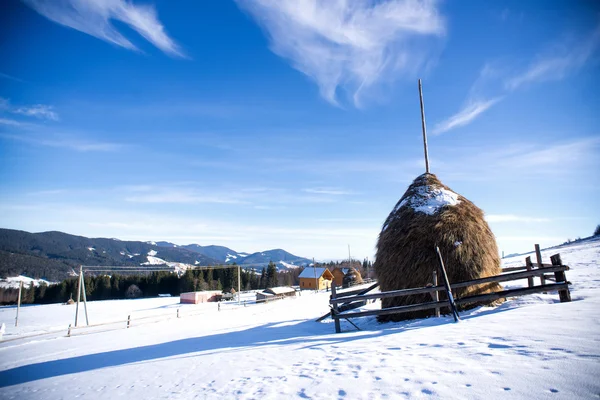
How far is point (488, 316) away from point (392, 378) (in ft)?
14.1

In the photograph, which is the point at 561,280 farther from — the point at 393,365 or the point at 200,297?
the point at 200,297

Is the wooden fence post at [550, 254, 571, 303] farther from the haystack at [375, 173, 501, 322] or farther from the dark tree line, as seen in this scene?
the dark tree line

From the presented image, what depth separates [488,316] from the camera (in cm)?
735

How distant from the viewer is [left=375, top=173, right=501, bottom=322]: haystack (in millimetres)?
8930

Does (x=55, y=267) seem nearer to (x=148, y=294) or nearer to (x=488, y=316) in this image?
(x=148, y=294)

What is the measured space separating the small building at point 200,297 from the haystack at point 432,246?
5127 cm

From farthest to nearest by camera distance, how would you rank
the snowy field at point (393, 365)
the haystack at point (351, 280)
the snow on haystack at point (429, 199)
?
1. the haystack at point (351, 280)
2. the snow on haystack at point (429, 199)
3. the snowy field at point (393, 365)

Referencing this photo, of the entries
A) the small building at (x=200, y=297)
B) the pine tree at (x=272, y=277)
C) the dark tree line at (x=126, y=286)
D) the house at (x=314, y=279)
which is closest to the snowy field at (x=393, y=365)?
the small building at (x=200, y=297)

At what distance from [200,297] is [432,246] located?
53646 millimetres

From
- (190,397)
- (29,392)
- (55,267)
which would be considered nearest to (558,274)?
(190,397)

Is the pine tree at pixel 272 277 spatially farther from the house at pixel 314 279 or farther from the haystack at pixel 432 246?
the haystack at pixel 432 246

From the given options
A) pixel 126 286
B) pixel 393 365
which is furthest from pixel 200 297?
pixel 393 365

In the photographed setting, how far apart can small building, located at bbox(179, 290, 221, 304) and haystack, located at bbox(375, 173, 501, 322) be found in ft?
168

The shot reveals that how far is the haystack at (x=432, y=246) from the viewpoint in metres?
8.93
